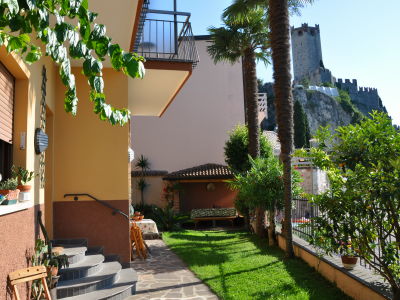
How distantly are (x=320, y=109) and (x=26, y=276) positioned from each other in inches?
2988

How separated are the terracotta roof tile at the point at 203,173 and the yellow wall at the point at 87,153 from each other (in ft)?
39.5

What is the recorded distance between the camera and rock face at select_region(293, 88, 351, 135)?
244 ft

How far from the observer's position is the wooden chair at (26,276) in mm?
3906

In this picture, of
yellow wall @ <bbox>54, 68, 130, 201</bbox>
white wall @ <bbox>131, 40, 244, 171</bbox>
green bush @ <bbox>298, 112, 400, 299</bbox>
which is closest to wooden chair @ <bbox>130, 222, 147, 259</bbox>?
yellow wall @ <bbox>54, 68, 130, 201</bbox>

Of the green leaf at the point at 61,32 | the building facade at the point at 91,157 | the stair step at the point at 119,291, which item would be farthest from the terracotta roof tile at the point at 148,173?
the green leaf at the point at 61,32

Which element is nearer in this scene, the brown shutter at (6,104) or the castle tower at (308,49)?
the brown shutter at (6,104)

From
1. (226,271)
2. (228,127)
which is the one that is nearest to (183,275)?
(226,271)

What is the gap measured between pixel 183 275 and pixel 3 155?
4.43 m

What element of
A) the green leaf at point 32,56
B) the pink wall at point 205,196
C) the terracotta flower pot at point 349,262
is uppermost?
the green leaf at point 32,56

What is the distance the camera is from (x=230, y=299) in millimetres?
5848

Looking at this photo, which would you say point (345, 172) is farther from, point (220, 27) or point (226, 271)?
point (220, 27)

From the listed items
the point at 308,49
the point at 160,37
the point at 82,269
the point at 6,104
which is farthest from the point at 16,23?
the point at 308,49

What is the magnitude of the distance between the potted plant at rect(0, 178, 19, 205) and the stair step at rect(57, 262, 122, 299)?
181 cm

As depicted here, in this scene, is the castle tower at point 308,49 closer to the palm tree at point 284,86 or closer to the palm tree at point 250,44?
the palm tree at point 250,44
